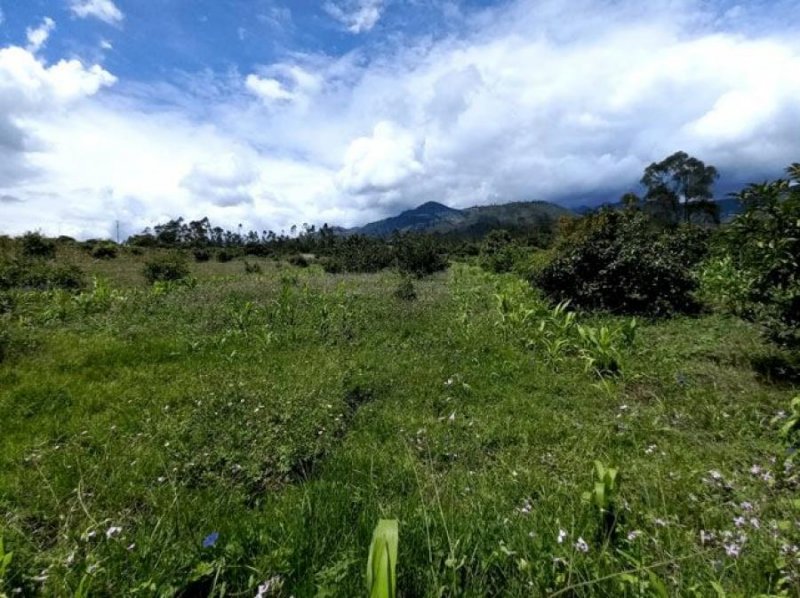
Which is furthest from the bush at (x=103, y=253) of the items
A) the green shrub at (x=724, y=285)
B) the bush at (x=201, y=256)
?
the green shrub at (x=724, y=285)

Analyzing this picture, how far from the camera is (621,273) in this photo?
454 inches

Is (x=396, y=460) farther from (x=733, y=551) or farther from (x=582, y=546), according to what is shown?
(x=733, y=551)

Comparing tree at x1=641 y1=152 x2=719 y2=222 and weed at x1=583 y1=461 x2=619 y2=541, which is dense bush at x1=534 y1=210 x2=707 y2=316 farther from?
tree at x1=641 y1=152 x2=719 y2=222

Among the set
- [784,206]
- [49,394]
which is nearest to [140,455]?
[49,394]

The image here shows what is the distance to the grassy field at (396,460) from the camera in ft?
7.21

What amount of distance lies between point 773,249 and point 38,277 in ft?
80.7

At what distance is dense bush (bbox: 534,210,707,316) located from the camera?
1125 centimetres

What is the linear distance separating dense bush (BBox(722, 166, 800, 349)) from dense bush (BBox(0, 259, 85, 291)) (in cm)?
2161

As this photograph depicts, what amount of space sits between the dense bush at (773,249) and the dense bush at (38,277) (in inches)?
851

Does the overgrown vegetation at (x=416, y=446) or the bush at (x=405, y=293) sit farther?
the bush at (x=405, y=293)

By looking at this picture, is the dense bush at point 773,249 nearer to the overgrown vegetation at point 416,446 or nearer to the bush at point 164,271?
the overgrown vegetation at point 416,446

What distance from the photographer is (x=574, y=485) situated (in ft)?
11.3

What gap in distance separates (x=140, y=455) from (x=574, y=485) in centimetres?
398

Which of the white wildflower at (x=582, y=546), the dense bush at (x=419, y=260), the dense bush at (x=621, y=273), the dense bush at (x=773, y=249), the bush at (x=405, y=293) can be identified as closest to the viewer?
the white wildflower at (x=582, y=546)
